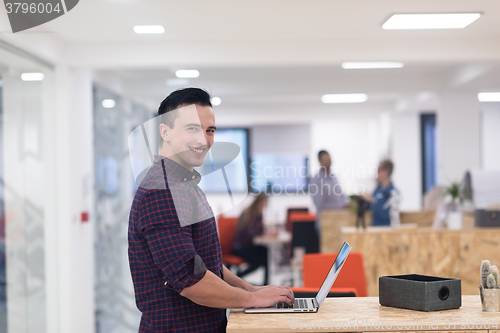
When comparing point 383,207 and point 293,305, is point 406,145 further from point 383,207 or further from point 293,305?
point 293,305

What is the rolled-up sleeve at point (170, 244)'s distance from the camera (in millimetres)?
1609

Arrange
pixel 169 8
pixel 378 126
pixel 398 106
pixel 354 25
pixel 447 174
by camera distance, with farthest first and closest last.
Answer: pixel 378 126 < pixel 398 106 < pixel 447 174 < pixel 354 25 < pixel 169 8

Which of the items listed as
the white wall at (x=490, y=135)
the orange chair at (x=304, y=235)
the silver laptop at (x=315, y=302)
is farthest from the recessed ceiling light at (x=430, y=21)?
the white wall at (x=490, y=135)

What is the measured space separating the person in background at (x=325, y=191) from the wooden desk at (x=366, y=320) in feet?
13.8

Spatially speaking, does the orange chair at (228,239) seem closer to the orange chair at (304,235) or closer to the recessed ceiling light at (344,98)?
the orange chair at (304,235)

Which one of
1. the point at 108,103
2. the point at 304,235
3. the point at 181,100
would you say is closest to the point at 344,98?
the point at 304,235

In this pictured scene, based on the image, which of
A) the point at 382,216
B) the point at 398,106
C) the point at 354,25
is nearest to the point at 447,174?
the point at 382,216

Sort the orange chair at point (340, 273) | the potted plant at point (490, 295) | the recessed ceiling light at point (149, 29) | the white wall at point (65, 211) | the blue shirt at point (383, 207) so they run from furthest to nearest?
the blue shirt at point (383, 207), the white wall at point (65, 211), the recessed ceiling light at point (149, 29), the orange chair at point (340, 273), the potted plant at point (490, 295)

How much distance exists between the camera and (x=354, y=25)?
3.90 m

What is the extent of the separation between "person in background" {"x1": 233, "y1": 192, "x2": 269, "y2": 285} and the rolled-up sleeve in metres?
4.75

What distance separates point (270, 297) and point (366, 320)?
1.10 feet

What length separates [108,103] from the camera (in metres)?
5.89

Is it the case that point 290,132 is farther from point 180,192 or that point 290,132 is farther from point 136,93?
point 180,192

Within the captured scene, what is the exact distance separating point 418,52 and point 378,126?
5.83 metres
